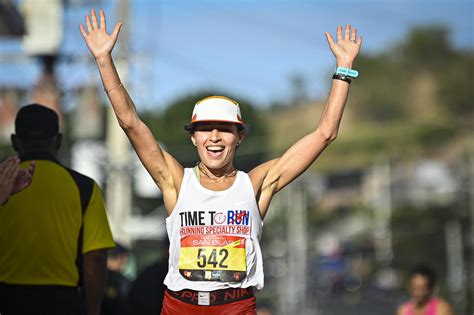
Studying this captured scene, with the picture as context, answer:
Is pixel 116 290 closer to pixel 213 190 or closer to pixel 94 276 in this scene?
pixel 94 276

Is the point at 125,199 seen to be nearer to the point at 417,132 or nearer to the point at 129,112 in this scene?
the point at 129,112

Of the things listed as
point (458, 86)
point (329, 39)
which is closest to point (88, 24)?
point (329, 39)

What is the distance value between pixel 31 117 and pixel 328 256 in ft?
147

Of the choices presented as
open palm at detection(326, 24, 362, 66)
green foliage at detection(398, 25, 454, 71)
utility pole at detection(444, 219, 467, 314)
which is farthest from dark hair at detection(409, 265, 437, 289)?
green foliage at detection(398, 25, 454, 71)

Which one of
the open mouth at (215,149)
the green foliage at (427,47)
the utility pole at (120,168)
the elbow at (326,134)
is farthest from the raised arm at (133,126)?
the green foliage at (427,47)

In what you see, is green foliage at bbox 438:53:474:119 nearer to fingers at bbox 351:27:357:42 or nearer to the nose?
fingers at bbox 351:27:357:42

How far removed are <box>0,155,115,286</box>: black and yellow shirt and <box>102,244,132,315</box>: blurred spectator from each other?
1965 millimetres

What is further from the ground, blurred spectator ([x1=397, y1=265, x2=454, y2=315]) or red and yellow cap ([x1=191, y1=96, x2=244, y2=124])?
red and yellow cap ([x1=191, y1=96, x2=244, y2=124])

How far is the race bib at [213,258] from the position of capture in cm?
571

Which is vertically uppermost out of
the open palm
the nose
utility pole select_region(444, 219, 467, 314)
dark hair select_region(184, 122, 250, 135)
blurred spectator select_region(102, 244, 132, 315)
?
the open palm

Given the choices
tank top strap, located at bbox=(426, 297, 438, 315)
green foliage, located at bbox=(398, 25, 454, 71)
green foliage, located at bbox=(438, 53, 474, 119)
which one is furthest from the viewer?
green foliage, located at bbox=(398, 25, 454, 71)

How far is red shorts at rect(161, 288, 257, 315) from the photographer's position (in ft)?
18.7

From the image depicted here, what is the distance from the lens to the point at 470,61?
134875 millimetres

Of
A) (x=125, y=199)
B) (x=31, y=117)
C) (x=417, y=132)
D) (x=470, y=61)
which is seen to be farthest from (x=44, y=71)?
(x=470, y=61)
